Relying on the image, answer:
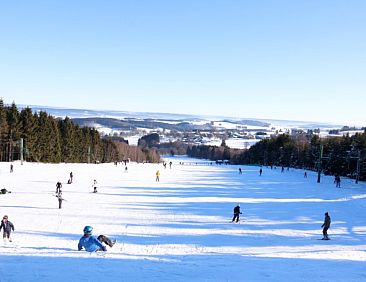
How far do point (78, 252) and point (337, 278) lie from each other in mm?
8783

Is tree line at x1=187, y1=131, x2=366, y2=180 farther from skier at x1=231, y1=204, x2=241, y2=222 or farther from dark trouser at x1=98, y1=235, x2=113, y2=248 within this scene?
dark trouser at x1=98, y1=235, x2=113, y2=248

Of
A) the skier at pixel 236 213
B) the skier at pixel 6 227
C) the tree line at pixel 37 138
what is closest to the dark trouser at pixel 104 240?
the skier at pixel 6 227

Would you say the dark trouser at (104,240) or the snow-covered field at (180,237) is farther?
the dark trouser at (104,240)

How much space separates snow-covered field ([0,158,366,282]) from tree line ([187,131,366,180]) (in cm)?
3331

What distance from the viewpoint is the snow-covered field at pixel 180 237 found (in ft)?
42.2

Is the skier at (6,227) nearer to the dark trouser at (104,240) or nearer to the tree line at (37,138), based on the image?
the dark trouser at (104,240)

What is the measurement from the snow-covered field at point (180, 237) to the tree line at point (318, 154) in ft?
109

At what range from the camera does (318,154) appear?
278 ft

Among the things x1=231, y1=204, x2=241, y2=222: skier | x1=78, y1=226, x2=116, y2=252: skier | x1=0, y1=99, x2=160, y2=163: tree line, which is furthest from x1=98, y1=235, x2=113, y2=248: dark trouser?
x1=0, y1=99, x2=160, y2=163: tree line

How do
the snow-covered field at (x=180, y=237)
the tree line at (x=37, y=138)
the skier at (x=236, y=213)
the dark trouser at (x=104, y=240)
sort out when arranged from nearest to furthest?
the snow-covered field at (x=180, y=237)
the dark trouser at (x=104, y=240)
the skier at (x=236, y=213)
the tree line at (x=37, y=138)

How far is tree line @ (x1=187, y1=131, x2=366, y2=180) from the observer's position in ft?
231

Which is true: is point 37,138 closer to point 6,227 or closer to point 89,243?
point 6,227

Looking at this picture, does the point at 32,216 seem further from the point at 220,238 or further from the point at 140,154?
the point at 140,154

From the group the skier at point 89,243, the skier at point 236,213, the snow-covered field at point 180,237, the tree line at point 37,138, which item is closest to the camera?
the snow-covered field at point 180,237
